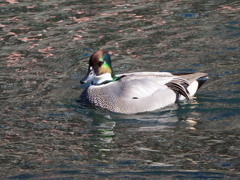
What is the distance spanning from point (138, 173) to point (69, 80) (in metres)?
4.51

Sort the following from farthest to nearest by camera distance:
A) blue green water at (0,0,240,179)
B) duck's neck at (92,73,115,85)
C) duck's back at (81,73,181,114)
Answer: duck's neck at (92,73,115,85) < duck's back at (81,73,181,114) < blue green water at (0,0,240,179)

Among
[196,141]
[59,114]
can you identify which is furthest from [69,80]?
[196,141]

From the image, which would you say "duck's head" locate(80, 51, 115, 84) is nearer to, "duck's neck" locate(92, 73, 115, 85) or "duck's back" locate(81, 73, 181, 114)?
"duck's neck" locate(92, 73, 115, 85)

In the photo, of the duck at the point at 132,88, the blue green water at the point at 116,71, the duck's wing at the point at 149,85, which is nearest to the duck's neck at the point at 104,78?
the duck at the point at 132,88

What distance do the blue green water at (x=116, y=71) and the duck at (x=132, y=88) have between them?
0.17 m

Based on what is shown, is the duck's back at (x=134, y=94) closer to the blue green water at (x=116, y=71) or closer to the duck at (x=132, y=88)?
the duck at (x=132, y=88)

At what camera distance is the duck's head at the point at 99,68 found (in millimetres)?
9867

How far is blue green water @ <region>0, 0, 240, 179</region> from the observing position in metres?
7.48

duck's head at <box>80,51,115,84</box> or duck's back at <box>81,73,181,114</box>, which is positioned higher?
duck's head at <box>80,51,115,84</box>

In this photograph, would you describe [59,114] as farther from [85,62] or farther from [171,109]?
[85,62]

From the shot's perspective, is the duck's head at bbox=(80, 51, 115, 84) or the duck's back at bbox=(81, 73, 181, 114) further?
the duck's head at bbox=(80, 51, 115, 84)

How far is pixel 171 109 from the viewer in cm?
988

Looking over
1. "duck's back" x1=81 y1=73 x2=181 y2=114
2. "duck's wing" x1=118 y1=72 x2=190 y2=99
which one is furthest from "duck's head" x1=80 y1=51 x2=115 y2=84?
"duck's wing" x1=118 y1=72 x2=190 y2=99

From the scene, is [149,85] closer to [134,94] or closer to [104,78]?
[134,94]
